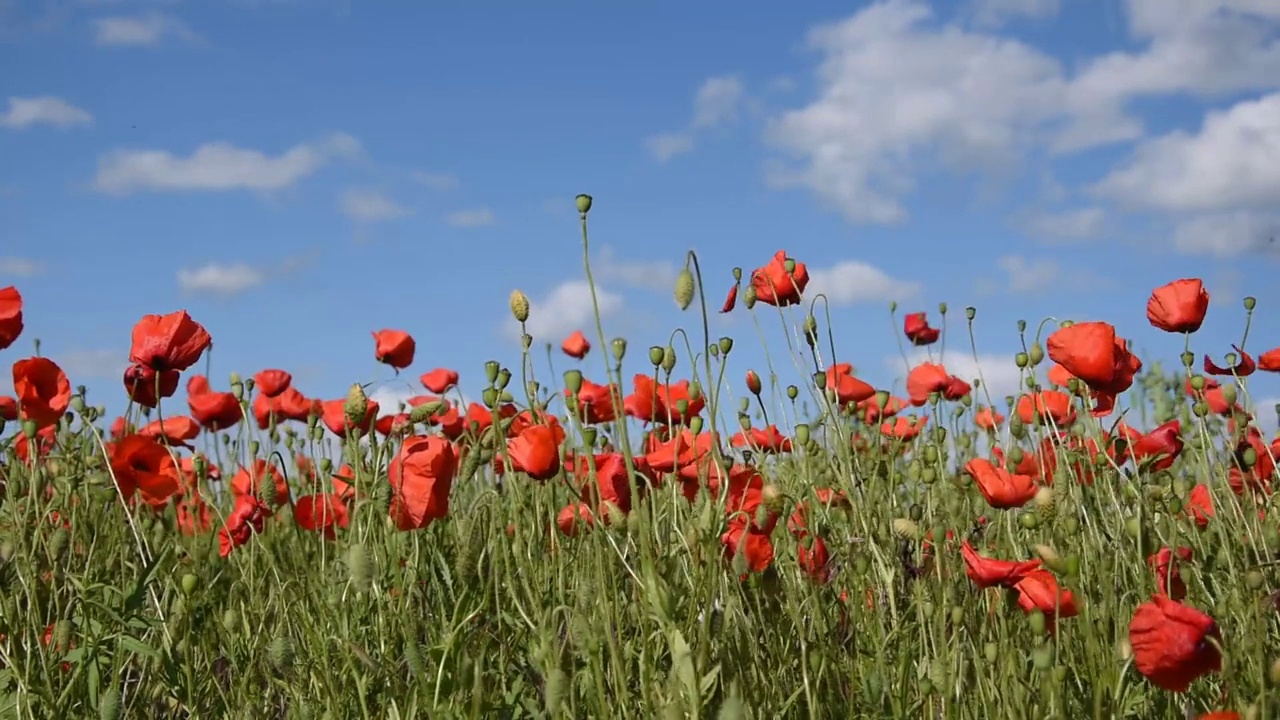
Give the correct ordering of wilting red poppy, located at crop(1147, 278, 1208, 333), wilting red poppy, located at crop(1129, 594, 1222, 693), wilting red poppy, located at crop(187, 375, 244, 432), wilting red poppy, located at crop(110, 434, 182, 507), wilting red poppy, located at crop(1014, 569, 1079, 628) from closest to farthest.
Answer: wilting red poppy, located at crop(1129, 594, 1222, 693) < wilting red poppy, located at crop(1014, 569, 1079, 628) < wilting red poppy, located at crop(110, 434, 182, 507) < wilting red poppy, located at crop(1147, 278, 1208, 333) < wilting red poppy, located at crop(187, 375, 244, 432)

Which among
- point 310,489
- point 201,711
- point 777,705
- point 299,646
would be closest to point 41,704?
point 201,711

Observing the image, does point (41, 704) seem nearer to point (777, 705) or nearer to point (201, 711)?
point (201, 711)

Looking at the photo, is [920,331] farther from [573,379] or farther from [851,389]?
[573,379]

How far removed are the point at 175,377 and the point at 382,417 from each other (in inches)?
27.7

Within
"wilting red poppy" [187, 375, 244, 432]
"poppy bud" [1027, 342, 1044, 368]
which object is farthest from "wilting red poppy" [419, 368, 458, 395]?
"poppy bud" [1027, 342, 1044, 368]

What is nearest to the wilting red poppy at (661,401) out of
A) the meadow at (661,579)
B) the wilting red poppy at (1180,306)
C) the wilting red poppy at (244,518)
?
the meadow at (661,579)

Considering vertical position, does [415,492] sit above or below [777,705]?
above

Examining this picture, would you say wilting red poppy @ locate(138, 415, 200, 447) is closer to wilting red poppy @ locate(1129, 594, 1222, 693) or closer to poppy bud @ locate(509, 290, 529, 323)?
poppy bud @ locate(509, 290, 529, 323)

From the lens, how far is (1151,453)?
2.60m

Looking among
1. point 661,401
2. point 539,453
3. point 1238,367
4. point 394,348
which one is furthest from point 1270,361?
point 394,348

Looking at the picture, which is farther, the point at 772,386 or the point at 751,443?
the point at 772,386

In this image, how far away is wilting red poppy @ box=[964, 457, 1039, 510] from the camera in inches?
88.5

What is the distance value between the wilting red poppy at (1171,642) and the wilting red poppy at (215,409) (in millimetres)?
2710

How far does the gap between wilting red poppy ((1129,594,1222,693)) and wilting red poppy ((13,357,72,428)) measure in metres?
2.11
